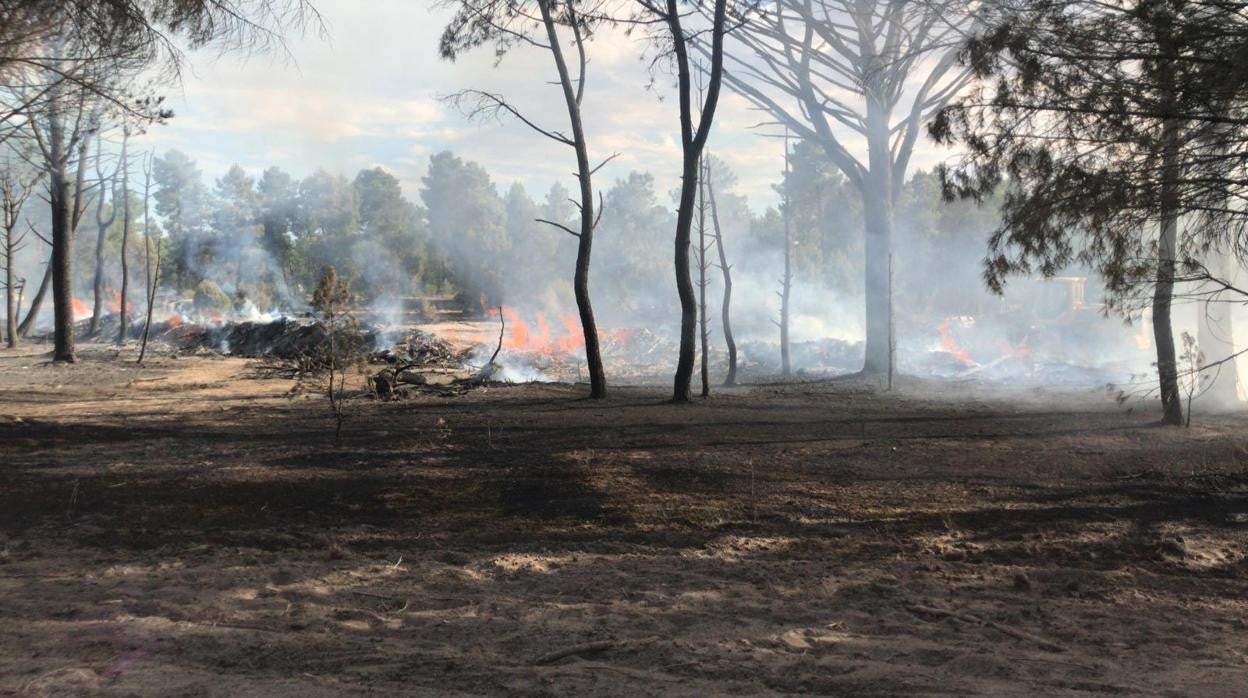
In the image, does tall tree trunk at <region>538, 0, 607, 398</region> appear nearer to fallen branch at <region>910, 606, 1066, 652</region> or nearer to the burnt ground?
the burnt ground

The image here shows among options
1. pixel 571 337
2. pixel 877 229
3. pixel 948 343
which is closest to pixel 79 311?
pixel 571 337

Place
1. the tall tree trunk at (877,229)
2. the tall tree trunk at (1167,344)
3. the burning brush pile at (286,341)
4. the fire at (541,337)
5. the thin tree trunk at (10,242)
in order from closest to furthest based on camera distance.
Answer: the tall tree trunk at (1167,344), the tall tree trunk at (877,229), the thin tree trunk at (10,242), the burning brush pile at (286,341), the fire at (541,337)

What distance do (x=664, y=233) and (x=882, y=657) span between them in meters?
63.3

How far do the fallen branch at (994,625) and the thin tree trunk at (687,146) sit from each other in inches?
379

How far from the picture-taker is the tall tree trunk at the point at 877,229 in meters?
22.8

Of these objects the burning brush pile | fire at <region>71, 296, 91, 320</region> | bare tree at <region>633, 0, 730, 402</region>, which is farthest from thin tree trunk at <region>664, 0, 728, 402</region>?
fire at <region>71, 296, 91, 320</region>

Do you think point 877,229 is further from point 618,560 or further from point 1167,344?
point 618,560

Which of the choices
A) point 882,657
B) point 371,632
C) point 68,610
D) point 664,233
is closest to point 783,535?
point 882,657

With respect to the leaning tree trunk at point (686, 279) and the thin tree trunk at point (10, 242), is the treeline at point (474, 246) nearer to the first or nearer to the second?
the thin tree trunk at point (10, 242)

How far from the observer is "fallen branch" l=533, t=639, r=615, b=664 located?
413 cm

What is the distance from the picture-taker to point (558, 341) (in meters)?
34.5

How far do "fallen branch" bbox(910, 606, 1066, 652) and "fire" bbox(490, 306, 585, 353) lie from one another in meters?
25.8

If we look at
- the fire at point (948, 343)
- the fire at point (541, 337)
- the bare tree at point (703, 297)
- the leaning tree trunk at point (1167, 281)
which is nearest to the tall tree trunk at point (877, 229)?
the bare tree at point (703, 297)

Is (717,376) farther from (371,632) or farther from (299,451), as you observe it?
(371,632)
